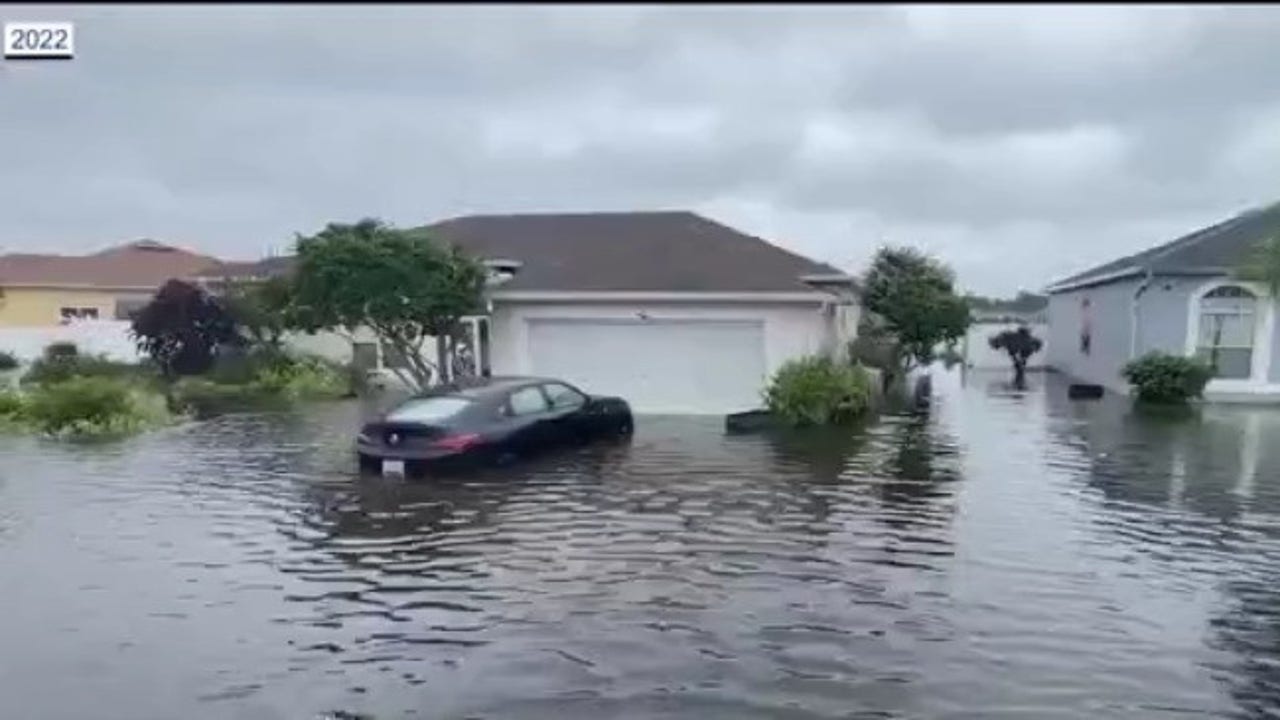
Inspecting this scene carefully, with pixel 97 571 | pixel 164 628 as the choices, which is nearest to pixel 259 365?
pixel 97 571

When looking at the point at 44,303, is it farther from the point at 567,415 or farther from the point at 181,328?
the point at 567,415

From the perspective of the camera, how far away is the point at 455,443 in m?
14.4

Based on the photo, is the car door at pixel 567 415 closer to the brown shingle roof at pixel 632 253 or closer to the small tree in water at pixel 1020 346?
the brown shingle roof at pixel 632 253

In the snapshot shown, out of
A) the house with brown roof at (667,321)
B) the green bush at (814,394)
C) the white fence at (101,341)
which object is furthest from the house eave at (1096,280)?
the white fence at (101,341)

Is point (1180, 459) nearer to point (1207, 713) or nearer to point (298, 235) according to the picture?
point (1207, 713)

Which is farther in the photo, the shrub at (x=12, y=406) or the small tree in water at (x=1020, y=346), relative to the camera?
the small tree in water at (x=1020, y=346)

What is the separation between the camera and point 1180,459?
635 inches

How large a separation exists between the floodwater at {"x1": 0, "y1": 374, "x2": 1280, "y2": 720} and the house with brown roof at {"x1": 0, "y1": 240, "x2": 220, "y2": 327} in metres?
24.6

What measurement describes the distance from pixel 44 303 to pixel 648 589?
35745 millimetres

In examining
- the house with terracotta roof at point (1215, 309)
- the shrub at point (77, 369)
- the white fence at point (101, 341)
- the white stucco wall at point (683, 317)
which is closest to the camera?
the white stucco wall at point (683, 317)

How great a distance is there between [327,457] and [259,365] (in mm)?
14330

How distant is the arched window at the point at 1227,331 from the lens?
26047 mm

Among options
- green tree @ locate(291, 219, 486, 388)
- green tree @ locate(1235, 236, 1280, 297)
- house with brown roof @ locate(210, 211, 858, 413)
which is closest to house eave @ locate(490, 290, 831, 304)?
house with brown roof @ locate(210, 211, 858, 413)

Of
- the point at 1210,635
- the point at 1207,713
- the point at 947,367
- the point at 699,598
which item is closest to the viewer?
the point at 1207,713
